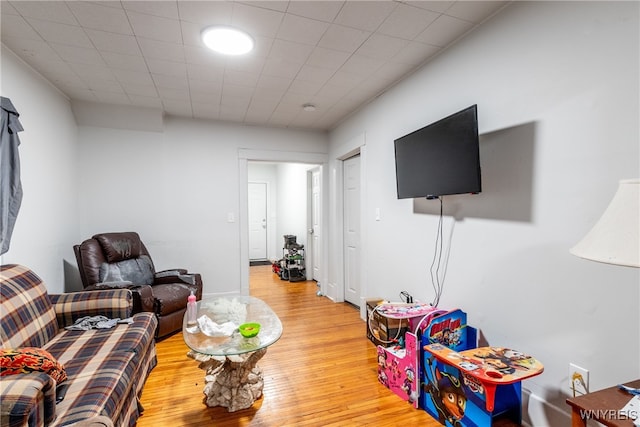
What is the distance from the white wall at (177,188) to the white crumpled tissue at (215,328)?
2.08 metres

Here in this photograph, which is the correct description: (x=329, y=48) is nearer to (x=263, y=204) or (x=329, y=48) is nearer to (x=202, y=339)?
(x=202, y=339)

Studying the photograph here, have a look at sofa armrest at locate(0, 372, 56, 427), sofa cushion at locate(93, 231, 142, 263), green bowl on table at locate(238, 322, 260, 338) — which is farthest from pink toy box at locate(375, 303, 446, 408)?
sofa cushion at locate(93, 231, 142, 263)

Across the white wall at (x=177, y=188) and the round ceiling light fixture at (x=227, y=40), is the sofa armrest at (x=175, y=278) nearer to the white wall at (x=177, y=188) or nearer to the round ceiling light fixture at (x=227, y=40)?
the white wall at (x=177, y=188)

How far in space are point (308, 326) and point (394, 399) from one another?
1.41 m

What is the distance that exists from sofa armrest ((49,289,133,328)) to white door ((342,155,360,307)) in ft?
8.26

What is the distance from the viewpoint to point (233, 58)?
2305mm

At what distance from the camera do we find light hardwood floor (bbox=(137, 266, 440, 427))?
177 centimetres

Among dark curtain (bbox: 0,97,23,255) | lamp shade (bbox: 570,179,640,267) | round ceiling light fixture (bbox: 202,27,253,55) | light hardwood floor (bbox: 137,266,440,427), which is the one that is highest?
round ceiling light fixture (bbox: 202,27,253,55)

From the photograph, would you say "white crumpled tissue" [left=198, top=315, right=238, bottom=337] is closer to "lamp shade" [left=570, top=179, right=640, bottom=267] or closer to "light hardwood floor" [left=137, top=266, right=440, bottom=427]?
"light hardwood floor" [left=137, top=266, right=440, bottom=427]

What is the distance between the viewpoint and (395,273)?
2832 mm

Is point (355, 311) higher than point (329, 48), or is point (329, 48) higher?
point (329, 48)

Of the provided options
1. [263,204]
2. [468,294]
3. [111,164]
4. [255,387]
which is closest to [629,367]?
[468,294]

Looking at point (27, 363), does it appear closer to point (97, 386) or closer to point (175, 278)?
point (97, 386)

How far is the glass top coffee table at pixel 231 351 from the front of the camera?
5.47 feet
